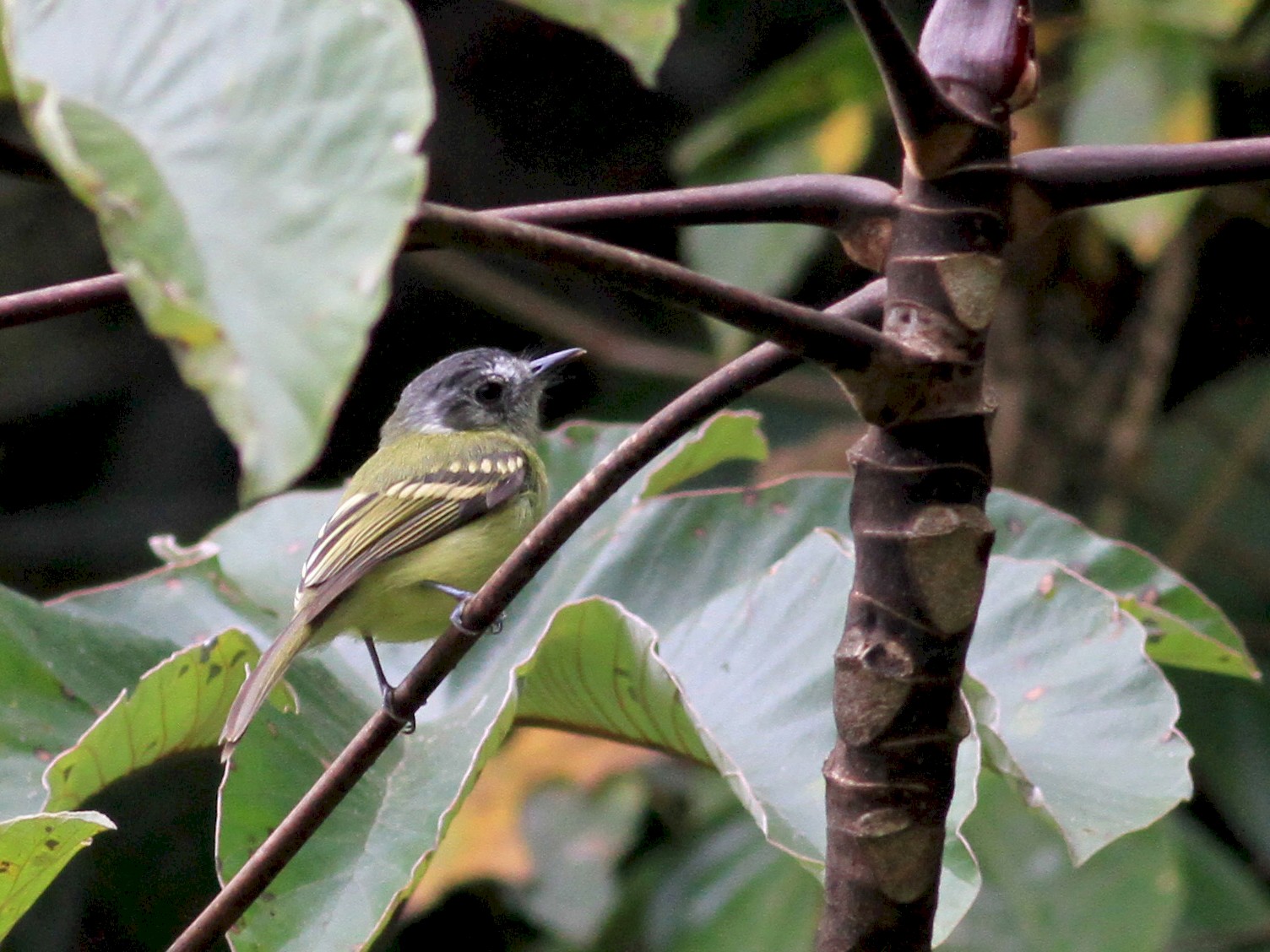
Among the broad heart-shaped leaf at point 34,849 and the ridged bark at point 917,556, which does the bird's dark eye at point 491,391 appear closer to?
the broad heart-shaped leaf at point 34,849

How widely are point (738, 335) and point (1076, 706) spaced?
1.95 metres

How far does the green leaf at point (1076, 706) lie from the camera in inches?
57.7

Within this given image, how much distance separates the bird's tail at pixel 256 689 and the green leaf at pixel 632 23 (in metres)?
1.00

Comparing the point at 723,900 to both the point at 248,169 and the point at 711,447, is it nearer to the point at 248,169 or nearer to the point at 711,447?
the point at 711,447

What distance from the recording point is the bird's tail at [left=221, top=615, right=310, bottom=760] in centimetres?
158

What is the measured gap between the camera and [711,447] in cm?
200

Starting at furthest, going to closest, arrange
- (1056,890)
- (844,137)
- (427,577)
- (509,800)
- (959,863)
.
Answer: (844,137) < (509,800) < (1056,890) < (427,577) < (959,863)

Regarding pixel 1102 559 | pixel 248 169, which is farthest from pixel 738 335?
pixel 248 169

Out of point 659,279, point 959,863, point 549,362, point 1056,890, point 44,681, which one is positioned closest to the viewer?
point 659,279

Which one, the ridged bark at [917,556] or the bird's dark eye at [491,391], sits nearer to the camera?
the ridged bark at [917,556]

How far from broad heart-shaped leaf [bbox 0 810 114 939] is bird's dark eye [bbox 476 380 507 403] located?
6.68 ft

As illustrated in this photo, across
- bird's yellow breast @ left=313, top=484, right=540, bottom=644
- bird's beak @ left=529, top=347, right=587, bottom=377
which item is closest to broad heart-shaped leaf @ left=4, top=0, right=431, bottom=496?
bird's yellow breast @ left=313, top=484, right=540, bottom=644

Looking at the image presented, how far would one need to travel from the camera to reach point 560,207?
1027mm

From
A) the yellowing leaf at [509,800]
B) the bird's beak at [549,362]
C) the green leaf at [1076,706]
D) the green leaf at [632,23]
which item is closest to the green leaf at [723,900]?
the yellowing leaf at [509,800]
